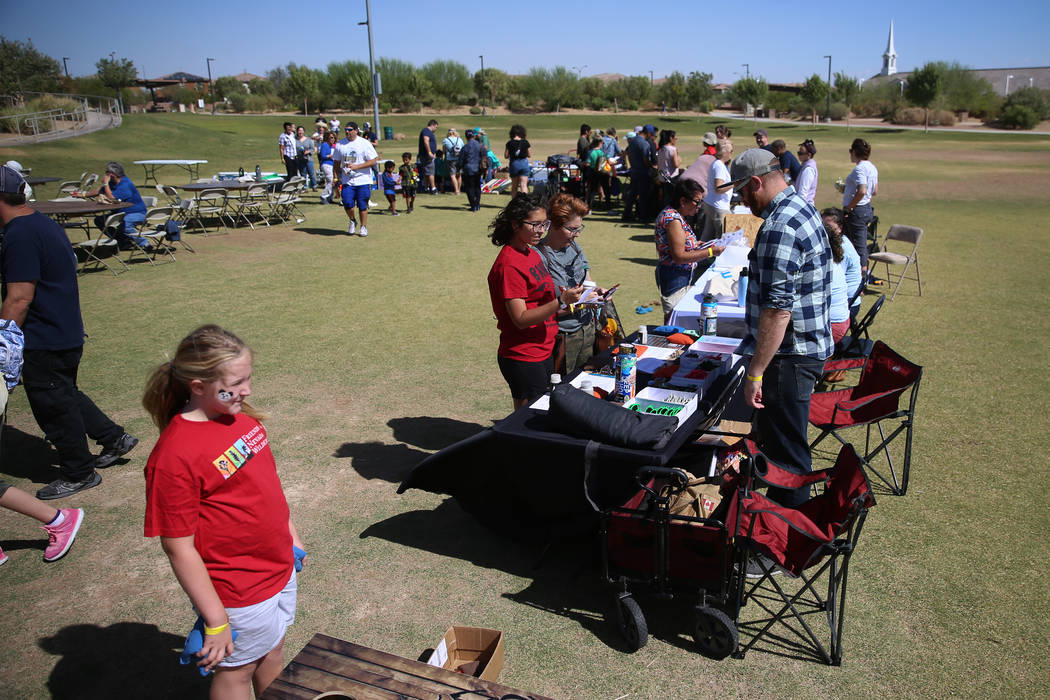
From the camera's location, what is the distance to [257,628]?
2.39 metres

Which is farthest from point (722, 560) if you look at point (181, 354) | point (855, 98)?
point (855, 98)

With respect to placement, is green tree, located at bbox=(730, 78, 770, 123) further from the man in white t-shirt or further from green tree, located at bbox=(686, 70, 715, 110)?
the man in white t-shirt

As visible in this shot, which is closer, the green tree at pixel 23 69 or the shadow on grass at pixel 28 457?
the shadow on grass at pixel 28 457

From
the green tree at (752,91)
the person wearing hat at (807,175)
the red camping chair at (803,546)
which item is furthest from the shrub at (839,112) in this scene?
the red camping chair at (803,546)

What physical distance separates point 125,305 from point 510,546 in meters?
7.48

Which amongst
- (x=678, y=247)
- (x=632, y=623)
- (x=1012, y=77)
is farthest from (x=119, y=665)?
(x=1012, y=77)

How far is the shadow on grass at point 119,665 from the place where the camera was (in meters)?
3.17

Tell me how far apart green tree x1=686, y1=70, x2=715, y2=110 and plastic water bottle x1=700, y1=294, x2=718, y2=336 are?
78.9 meters

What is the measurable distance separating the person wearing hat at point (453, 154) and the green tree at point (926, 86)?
162 ft

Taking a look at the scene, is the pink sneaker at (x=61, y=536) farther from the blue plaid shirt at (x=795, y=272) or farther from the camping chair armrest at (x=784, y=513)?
the blue plaid shirt at (x=795, y=272)

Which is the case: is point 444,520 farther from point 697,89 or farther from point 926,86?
point 697,89

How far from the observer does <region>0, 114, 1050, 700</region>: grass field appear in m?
3.25

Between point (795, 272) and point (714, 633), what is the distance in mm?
1837

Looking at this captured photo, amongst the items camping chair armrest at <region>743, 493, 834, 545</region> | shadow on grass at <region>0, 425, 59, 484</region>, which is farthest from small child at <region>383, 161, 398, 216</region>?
camping chair armrest at <region>743, 493, 834, 545</region>
